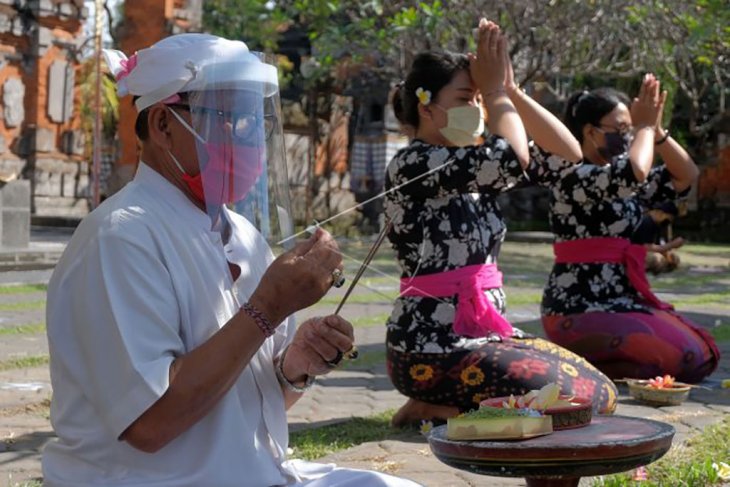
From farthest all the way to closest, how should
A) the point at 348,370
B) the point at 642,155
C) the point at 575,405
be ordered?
the point at 348,370, the point at 642,155, the point at 575,405

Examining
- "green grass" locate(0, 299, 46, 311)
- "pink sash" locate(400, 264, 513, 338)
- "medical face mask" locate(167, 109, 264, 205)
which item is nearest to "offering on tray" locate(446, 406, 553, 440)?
"medical face mask" locate(167, 109, 264, 205)

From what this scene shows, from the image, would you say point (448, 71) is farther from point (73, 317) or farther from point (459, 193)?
point (73, 317)

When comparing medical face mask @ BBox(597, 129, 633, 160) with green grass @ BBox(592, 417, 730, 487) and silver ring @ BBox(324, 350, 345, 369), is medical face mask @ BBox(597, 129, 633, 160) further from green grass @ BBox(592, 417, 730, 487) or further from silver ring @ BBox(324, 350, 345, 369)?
silver ring @ BBox(324, 350, 345, 369)

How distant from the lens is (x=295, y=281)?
102 inches

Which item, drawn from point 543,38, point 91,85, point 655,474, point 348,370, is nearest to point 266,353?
point 655,474

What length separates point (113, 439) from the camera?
260 centimetres

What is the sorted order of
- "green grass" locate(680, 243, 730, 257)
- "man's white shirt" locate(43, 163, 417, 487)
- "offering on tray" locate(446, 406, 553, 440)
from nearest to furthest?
"man's white shirt" locate(43, 163, 417, 487) < "offering on tray" locate(446, 406, 553, 440) < "green grass" locate(680, 243, 730, 257)

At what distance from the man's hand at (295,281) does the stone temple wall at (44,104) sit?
23744 millimetres

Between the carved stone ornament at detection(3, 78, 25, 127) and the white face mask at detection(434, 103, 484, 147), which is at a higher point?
the white face mask at detection(434, 103, 484, 147)

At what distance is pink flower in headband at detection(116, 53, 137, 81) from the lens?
287 centimetres

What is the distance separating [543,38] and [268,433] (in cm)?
1563

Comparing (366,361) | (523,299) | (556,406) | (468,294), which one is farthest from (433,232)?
(523,299)

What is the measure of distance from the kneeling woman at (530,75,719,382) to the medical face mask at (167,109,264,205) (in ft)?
13.2

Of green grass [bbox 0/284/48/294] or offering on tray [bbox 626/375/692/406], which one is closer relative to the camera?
offering on tray [bbox 626/375/692/406]
